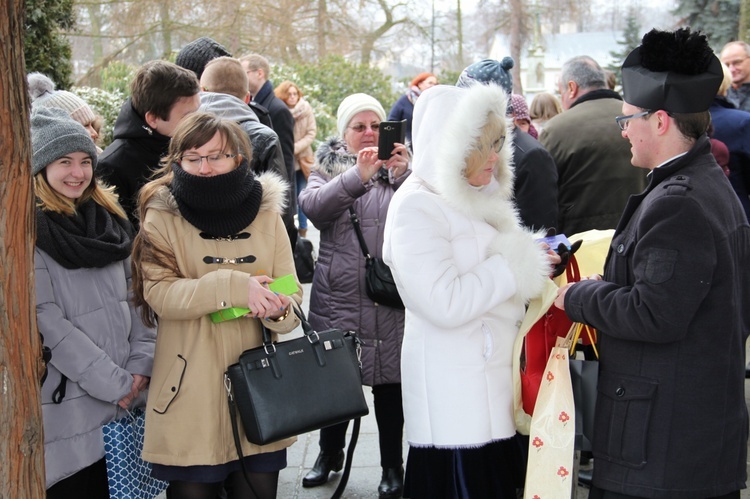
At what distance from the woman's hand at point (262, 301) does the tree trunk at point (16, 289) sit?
1035 millimetres

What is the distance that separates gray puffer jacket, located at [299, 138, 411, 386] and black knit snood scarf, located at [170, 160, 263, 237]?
0.80m

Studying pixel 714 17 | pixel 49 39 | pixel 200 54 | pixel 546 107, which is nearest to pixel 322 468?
pixel 200 54

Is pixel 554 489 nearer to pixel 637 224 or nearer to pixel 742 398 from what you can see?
pixel 742 398

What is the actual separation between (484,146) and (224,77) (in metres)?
2.05

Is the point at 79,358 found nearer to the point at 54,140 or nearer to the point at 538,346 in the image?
the point at 54,140

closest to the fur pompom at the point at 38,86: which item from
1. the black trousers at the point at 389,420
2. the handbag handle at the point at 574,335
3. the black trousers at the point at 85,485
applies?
the black trousers at the point at 85,485

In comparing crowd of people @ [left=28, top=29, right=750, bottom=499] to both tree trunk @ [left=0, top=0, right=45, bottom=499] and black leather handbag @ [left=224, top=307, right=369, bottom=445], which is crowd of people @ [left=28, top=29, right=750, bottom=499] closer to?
black leather handbag @ [left=224, top=307, right=369, bottom=445]

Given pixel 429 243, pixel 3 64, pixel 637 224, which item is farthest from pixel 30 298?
pixel 637 224

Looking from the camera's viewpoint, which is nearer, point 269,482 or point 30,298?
point 30,298

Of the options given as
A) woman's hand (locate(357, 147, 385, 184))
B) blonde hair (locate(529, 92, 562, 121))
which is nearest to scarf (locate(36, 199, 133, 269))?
woman's hand (locate(357, 147, 385, 184))

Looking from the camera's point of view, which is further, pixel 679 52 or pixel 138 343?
pixel 138 343

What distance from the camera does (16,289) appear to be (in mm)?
1872

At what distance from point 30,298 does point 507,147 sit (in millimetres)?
1876

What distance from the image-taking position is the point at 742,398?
2586mm
